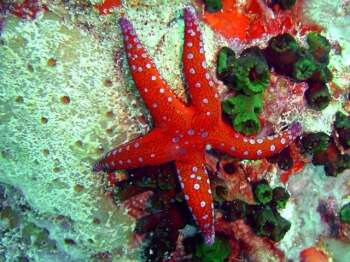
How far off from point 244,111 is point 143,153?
124cm

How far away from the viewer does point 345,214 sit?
5.77m

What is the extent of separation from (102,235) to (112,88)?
1.99 meters

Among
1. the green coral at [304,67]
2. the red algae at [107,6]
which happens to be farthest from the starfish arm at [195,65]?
the green coral at [304,67]

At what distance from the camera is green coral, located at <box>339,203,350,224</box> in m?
5.75

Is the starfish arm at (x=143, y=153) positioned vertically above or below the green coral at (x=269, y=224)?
above

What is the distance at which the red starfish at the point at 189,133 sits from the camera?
407 centimetres

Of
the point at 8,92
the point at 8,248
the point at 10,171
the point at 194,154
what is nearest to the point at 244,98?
the point at 194,154

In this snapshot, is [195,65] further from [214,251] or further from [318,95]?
[214,251]

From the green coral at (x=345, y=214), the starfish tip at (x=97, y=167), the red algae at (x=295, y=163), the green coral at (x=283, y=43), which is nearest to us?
the starfish tip at (x=97, y=167)

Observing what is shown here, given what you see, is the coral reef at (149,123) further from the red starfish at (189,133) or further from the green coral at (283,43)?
the red starfish at (189,133)

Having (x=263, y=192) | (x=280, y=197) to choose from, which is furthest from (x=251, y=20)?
(x=280, y=197)

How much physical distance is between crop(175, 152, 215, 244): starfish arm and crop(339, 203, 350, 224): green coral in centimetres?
254

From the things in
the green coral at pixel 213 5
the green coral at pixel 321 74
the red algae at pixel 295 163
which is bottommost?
the red algae at pixel 295 163

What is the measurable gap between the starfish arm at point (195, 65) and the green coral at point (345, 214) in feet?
10.1
